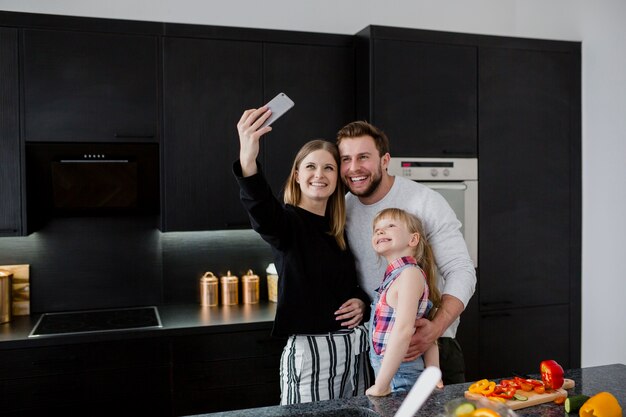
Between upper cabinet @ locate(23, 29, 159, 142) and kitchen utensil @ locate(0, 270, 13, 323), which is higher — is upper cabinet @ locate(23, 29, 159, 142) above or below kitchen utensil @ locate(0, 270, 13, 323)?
above

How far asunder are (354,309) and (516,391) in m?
0.77

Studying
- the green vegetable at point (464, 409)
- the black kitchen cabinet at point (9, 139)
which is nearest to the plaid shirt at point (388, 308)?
the green vegetable at point (464, 409)

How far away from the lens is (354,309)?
2.29 meters

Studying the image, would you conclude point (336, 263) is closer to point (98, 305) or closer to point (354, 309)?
point (354, 309)

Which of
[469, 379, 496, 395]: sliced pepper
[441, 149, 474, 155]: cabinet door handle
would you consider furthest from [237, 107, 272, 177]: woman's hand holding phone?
[441, 149, 474, 155]: cabinet door handle

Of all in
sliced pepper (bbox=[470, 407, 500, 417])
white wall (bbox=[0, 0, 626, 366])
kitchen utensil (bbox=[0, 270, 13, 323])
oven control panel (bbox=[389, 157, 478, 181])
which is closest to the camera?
sliced pepper (bbox=[470, 407, 500, 417])

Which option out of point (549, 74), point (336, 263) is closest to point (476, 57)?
point (549, 74)

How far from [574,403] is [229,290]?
223cm

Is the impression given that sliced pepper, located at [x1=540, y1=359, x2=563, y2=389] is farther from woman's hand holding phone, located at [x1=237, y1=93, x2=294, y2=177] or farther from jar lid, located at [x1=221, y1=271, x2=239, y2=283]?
jar lid, located at [x1=221, y1=271, x2=239, y2=283]

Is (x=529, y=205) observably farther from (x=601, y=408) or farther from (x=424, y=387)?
(x=424, y=387)

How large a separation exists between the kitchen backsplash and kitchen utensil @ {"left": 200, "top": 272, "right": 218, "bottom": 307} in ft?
0.44

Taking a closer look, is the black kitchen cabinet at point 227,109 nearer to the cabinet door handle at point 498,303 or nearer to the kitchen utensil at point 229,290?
the kitchen utensil at point 229,290

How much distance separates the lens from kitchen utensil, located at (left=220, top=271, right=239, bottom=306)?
3.46 meters

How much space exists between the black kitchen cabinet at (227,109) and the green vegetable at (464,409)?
7.47 feet
